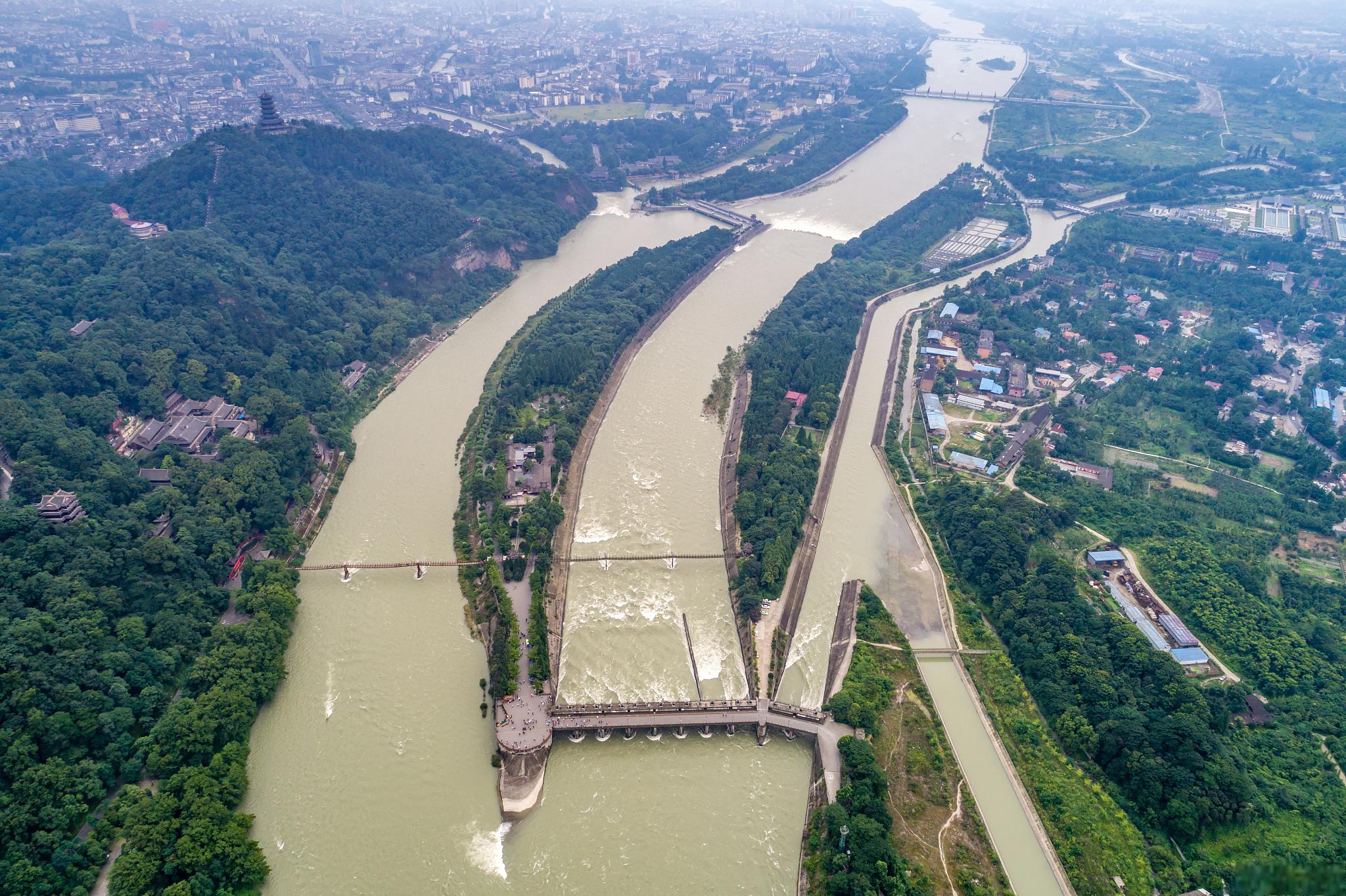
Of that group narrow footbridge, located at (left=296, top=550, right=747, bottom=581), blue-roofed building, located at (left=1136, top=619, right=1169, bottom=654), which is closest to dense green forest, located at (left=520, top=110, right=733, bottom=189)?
narrow footbridge, located at (left=296, top=550, right=747, bottom=581)

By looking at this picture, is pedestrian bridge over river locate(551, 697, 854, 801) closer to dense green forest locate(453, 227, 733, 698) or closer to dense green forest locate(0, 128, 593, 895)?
dense green forest locate(453, 227, 733, 698)

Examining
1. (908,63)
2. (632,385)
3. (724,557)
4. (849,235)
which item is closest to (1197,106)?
(908,63)

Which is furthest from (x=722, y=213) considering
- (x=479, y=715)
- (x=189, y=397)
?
(x=479, y=715)

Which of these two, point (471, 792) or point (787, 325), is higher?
point (787, 325)

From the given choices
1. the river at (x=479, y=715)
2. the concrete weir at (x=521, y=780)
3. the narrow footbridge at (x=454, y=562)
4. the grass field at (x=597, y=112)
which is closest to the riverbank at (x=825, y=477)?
the river at (x=479, y=715)

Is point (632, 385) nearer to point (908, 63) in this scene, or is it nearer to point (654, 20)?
point (908, 63)
